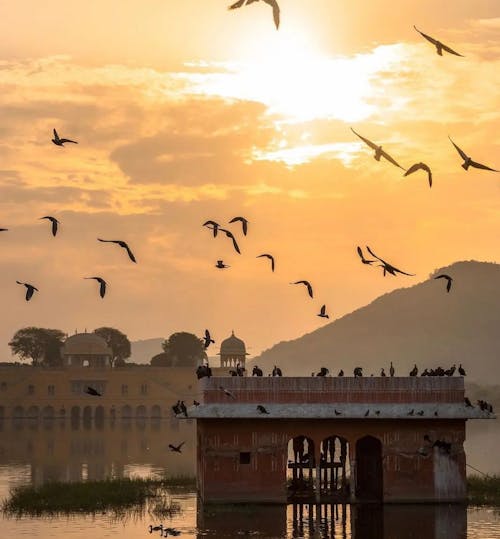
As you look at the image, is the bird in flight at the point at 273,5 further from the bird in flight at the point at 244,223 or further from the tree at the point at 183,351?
the tree at the point at 183,351

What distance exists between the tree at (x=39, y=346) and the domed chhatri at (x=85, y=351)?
14368 mm

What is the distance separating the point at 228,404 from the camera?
1665 inches

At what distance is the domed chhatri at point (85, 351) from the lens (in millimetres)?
152250

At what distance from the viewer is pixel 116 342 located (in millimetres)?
173000

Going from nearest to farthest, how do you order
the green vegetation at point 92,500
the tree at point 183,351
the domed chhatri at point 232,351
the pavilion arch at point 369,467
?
the green vegetation at point 92,500 < the pavilion arch at point 369,467 < the domed chhatri at point 232,351 < the tree at point 183,351

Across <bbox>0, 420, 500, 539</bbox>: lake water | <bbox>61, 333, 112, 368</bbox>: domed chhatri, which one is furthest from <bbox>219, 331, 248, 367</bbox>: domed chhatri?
<bbox>0, 420, 500, 539</bbox>: lake water

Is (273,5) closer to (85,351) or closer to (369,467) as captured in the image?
(369,467)

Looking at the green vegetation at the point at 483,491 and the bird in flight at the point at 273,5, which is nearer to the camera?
the bird in flight at the point at 273,5

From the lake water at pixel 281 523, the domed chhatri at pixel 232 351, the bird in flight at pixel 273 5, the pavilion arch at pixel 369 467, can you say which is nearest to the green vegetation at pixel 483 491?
the lake water at pixel 281 523

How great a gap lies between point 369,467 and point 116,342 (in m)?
128

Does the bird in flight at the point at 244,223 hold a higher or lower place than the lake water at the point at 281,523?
higher

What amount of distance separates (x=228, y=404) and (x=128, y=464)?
32.6m

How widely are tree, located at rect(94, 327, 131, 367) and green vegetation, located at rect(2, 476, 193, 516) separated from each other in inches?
4750

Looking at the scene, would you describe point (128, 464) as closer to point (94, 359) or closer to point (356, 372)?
point (356, 372)
